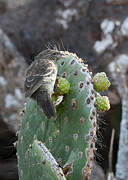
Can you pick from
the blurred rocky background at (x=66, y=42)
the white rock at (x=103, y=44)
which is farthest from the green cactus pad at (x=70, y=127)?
the white rock at (x=103, y=44)

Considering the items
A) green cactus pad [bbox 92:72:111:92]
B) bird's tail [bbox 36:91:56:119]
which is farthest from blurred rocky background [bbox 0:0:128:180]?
green cactus pad [bbox 92:72:111:92]

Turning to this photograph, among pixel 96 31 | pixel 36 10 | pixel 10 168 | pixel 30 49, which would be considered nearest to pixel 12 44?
pixel 30 49

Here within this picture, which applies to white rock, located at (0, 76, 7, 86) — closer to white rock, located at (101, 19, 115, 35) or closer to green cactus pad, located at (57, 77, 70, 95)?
white rock, located at (101, 19, 115, 35)

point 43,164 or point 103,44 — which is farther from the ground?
point 103,44

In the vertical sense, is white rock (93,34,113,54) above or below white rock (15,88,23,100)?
above

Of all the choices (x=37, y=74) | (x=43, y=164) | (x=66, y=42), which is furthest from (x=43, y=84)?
(x=66, y=42)

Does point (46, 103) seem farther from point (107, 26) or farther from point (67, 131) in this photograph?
point (107, 26)
